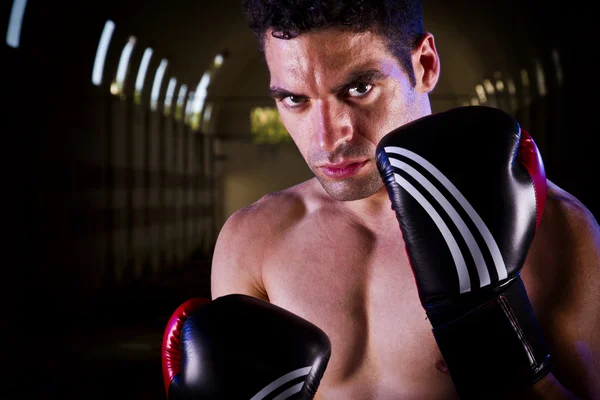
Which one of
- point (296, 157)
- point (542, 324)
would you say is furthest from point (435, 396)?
point (296, 157)

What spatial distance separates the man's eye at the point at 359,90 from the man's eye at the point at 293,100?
115 mm

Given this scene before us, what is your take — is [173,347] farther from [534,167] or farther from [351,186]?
[534,167]

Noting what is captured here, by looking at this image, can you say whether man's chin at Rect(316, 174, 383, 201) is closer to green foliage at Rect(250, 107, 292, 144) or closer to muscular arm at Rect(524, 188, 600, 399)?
muscular arm at Rect(524, 188, 600, 399)

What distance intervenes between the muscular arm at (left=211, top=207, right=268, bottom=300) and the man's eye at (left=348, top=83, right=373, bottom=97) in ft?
1.80

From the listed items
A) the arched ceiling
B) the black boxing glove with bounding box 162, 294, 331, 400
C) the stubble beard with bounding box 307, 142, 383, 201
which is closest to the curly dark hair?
the stubble beard with bounding box 307, 142, 383, 201

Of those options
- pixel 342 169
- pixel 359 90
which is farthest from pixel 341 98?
pixel 342 169

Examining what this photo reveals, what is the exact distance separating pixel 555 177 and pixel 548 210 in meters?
10.0

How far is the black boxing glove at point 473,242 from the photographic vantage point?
3.93 feet

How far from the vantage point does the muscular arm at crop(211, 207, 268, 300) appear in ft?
5.94

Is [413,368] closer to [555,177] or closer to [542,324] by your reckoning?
[542,324]

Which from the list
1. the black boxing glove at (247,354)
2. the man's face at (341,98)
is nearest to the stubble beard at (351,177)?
the man's face at (341,98)

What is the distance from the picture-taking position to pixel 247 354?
1.24 metres

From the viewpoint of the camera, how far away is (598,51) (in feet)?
27.2

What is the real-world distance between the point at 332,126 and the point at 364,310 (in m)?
0.49
